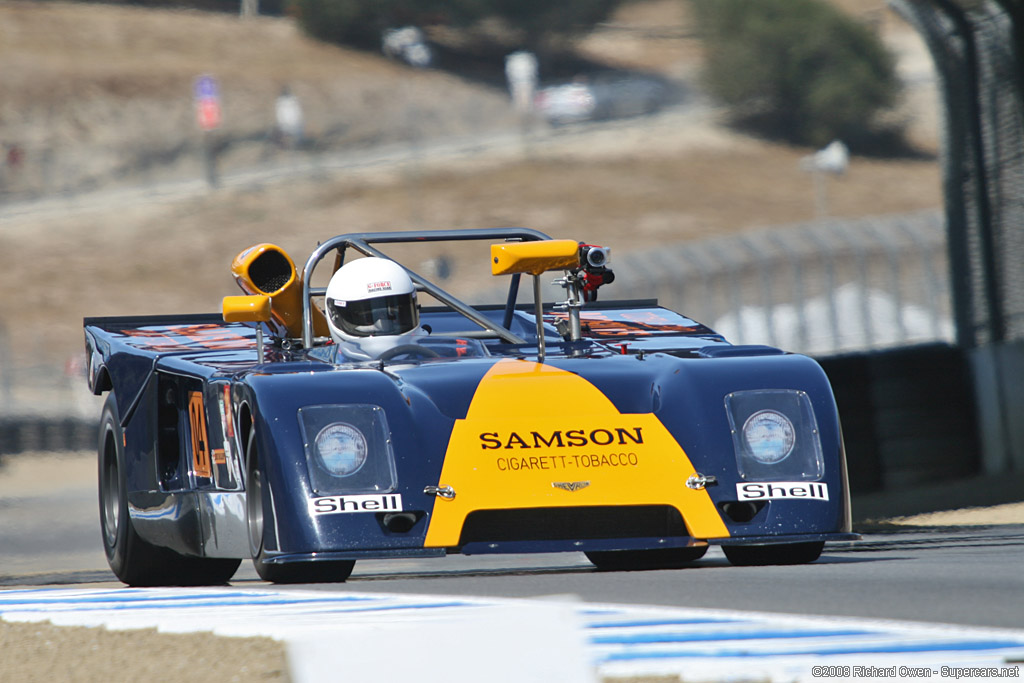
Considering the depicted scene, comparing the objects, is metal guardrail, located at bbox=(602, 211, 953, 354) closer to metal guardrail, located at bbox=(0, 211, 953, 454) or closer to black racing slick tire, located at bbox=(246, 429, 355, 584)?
metal guardrail, located at bbox=(0, 211, 953, 454)

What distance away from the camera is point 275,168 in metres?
62.0

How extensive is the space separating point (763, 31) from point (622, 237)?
20732 mm

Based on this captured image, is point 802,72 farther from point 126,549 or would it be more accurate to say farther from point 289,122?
point 126,549

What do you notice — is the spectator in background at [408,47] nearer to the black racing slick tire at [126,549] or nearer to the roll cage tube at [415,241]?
the black racing slick tire at [126,549]

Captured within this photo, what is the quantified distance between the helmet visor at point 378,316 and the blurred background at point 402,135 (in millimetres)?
14408

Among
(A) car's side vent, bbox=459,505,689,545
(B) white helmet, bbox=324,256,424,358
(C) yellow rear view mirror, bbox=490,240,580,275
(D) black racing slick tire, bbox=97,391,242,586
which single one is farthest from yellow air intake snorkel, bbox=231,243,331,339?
(A) car's side vent, bbox=459,505,689,545

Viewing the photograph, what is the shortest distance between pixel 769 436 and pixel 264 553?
5.98ft

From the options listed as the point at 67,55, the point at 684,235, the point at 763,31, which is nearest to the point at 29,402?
the point at 684,235

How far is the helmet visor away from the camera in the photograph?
7.54 meters

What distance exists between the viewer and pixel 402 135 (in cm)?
6762

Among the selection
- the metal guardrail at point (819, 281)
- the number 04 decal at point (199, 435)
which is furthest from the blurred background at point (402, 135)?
the number 04 decal at point (199, 435)

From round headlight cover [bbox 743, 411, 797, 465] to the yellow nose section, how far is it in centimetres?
27

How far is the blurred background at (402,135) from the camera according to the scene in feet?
167

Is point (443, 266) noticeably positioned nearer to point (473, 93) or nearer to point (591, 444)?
point (591, 444)
